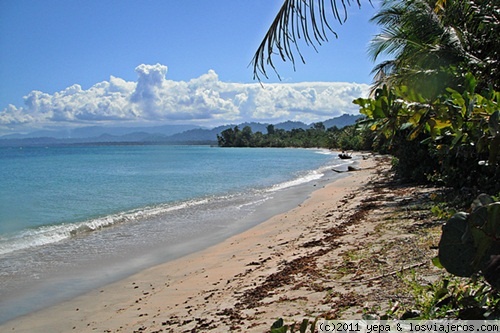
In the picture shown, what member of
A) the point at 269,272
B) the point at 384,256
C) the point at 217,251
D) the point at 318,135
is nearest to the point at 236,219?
the point at 217,251

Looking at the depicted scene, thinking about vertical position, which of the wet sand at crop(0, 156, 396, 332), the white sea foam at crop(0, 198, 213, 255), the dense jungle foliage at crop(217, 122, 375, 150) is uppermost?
the dense jungle foliage at crop(217, 122, 375, 150)

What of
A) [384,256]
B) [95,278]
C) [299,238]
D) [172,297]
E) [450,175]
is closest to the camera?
[384,256]

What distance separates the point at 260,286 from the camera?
5.30 meters

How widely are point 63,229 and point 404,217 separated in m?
9.57

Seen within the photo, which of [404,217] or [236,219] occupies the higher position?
[404,217]

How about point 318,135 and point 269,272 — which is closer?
point 269,272

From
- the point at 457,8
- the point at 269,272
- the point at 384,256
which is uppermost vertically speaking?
the point at 457,8

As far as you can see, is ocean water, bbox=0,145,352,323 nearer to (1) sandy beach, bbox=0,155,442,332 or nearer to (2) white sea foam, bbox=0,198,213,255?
(2) white sea foam, bbox=0,198,213,255

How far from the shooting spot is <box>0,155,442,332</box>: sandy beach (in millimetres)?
4125

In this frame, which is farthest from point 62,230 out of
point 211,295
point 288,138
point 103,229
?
point 288,138

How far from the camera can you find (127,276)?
25.6 ft

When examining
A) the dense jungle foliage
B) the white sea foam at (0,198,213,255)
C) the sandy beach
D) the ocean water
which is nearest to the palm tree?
the sandy beach

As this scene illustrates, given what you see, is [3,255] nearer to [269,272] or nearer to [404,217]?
[269,272]

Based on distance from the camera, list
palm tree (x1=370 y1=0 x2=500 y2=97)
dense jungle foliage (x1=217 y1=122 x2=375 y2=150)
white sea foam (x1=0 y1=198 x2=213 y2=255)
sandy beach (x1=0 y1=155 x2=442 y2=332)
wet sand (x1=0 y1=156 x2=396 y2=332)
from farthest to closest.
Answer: dense jungle foliage (x1=217 y1=122 x2=375 y2=150) → white sea foam (x1=0 y1=198 x2=213 y2=255) → palm tree (x1=370 y1=0 x2=500 y2=97) → wet sand (x1=0 y1=156 x2=396 y2=332) → sandy beach (x1=0 y1=155 x2=442 y2=332)
